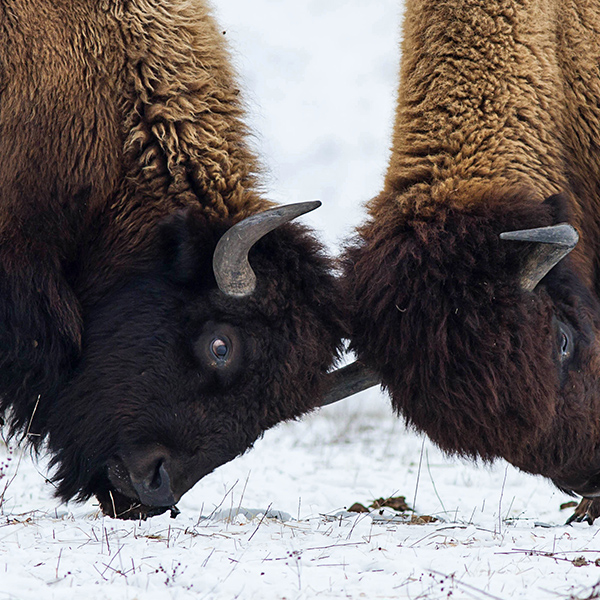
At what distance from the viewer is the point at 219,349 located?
422 centimetres

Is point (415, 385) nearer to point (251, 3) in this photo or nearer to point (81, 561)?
point (81, 561)

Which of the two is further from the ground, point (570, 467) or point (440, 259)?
point (440, 259)

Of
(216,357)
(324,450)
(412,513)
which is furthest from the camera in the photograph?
(324,450)

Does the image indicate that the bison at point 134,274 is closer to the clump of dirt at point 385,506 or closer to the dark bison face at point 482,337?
the dark bison face at point 482,337

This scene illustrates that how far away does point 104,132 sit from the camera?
Answer: 4.41 meters

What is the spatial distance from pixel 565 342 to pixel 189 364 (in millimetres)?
1772

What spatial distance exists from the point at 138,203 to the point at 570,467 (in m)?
2.43

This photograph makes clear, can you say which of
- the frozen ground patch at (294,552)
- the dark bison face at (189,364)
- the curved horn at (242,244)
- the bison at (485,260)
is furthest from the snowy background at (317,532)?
the curved horn at (242,244)

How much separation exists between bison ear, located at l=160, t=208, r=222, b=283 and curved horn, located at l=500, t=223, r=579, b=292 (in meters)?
1.36

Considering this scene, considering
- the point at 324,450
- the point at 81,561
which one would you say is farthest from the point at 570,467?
the point at 324,450

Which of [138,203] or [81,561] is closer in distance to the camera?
[81,561]

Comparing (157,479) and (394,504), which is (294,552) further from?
(394,504)

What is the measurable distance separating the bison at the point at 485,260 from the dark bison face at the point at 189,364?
1.10ft

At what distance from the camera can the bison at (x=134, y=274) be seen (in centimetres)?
421
